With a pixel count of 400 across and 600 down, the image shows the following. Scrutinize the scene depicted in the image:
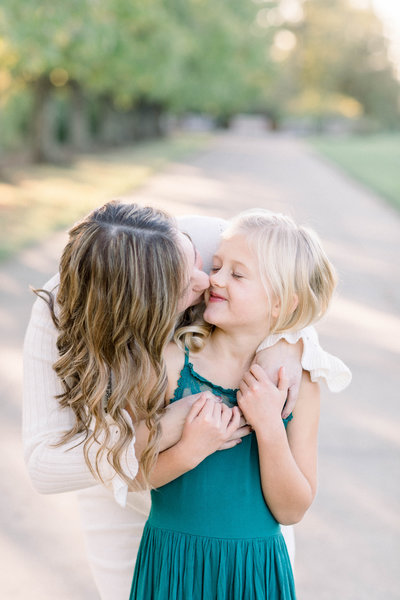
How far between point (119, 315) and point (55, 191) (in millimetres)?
12879

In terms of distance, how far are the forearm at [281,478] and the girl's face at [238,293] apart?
10.0 inches

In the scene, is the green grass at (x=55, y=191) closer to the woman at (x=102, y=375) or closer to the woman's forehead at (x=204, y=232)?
the woman's forehead at (x=204, y=232)

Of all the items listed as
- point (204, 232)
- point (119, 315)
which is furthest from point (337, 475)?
point (119, 315)

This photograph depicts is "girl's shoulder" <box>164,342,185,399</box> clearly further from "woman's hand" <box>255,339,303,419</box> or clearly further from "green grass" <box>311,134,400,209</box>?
"green grass" <box>311,134,400,209</box>

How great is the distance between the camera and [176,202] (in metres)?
12.9

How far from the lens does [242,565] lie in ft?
5.74

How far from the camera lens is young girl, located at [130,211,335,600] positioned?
169 centimetres

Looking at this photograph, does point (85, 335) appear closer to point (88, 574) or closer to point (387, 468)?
point (88, 574)

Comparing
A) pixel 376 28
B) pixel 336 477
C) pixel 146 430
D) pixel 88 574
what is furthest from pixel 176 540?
pixel 376 28

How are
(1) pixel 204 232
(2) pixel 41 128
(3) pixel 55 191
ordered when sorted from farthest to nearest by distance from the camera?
(2) pixel 41 128 < (3) pixel 55 191 < (1) pixel 204 232

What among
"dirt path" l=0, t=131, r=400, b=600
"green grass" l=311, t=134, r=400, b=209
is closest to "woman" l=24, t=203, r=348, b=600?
"dirt path" l=0, t=131, r=400, b=600

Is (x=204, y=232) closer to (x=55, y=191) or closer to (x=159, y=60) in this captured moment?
(x=55, y=191)

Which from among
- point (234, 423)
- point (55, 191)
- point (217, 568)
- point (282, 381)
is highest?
point (55, 191)

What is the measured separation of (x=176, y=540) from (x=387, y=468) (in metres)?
2.27
